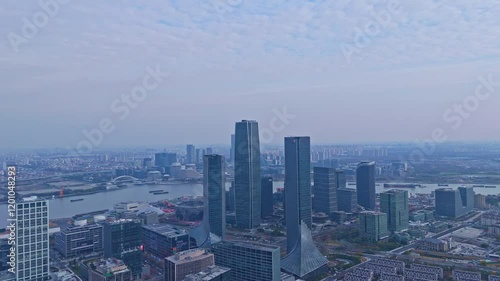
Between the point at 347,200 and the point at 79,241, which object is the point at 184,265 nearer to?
the point at 79,241

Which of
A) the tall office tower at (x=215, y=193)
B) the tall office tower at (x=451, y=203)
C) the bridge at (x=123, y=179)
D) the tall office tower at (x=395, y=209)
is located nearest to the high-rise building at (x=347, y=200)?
the tall office tower at (x=395, y=209)

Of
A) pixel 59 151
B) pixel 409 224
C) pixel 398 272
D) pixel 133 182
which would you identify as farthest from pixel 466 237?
pixel 59 151

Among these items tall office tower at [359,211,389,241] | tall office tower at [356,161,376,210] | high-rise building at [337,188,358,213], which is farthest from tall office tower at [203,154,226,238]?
tall office tower at [356,161,376,210]

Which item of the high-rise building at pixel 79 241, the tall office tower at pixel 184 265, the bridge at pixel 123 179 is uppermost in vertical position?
the bridge at pixel 123 179

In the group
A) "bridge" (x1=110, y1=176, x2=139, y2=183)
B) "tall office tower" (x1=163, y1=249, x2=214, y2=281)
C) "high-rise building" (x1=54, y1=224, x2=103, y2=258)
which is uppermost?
"bridge" (x1=110, y1=176, x2=139, y2=183)

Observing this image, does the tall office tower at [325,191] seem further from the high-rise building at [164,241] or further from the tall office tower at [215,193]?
the high-rise building at [164,241]

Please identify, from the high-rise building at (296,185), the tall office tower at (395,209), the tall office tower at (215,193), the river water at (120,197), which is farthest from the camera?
the river water at (120,197)

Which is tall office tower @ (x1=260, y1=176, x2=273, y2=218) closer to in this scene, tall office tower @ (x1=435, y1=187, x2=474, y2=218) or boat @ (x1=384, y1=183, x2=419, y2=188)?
tall office tower @ (x1=435, y1=187, x2=474, y2=218)

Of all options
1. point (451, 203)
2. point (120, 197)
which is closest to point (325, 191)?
point (451, 203)
